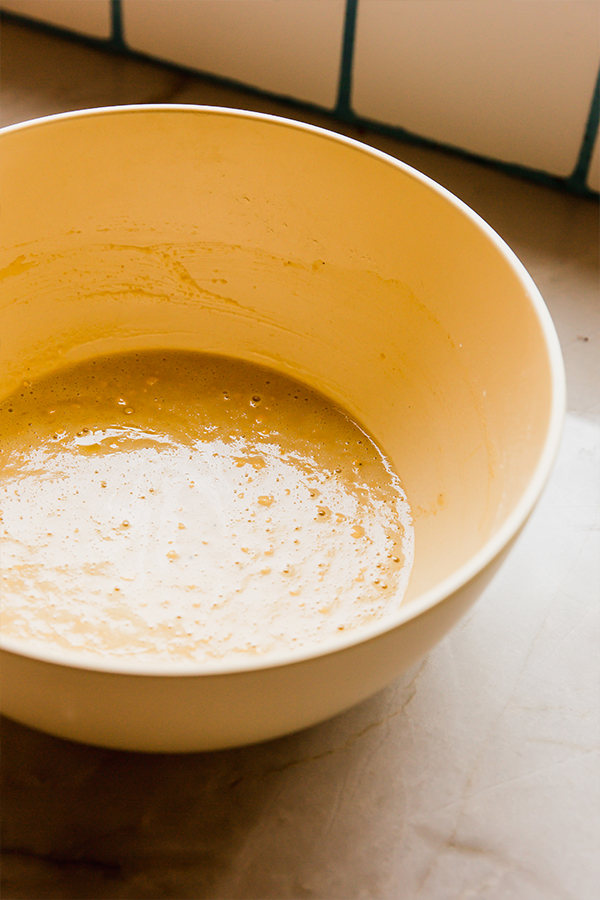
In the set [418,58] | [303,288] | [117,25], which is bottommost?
[303,288]

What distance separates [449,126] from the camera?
1157 mm

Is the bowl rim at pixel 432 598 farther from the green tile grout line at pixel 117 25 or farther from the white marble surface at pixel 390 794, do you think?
the green tile grout line at pixel 117 25

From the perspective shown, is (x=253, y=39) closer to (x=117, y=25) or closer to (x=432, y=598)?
(x=117, y=25)

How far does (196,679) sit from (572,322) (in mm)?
730

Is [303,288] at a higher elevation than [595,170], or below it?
below

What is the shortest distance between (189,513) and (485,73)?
0.68 metres

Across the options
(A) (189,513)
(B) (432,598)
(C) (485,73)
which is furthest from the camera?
(C) (485,73)

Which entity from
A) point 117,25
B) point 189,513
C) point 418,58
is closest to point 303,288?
point 189,513

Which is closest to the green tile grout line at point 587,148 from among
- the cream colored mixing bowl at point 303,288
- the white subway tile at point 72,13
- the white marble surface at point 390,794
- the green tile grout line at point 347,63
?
the green tile grout line at point 347,63

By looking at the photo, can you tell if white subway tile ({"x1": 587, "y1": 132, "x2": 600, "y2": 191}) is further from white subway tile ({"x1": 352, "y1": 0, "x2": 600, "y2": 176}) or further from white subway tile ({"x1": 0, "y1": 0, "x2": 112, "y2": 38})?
white subway tile ({"x1": 0, "y1": 0, "x2": 112, "y2": 38})

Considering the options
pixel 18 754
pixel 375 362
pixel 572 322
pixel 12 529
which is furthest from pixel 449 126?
pixel 18 754

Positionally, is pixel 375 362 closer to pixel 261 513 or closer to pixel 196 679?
pixel 261 513

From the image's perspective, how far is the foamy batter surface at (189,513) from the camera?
0.72 m

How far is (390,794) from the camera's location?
634 millimetres
